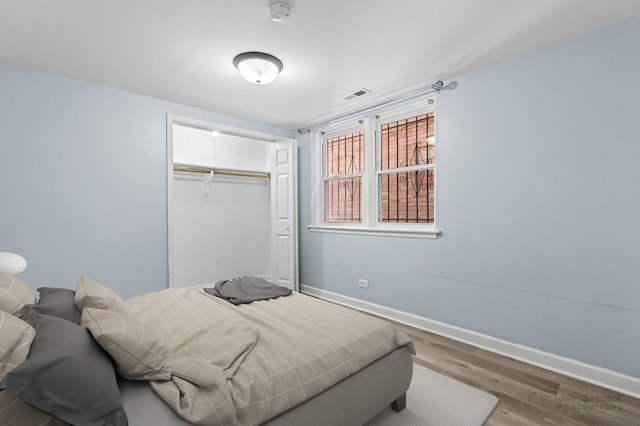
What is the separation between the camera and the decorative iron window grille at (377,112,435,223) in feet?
11.2

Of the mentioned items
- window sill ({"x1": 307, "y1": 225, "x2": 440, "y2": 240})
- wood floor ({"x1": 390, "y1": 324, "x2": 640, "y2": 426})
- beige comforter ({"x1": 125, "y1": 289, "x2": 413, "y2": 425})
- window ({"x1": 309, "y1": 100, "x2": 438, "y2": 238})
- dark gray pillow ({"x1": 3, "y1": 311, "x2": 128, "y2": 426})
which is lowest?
wood floor ({"x1": 390, "y1": 324, "x2": 640, "y2": 426})

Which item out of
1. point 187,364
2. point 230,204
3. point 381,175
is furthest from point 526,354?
point 230,204

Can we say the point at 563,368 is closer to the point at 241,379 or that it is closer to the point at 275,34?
the point at 241,379

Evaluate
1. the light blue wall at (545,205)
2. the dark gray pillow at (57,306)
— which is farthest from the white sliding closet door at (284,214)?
the dark gray pillow at (57,306)

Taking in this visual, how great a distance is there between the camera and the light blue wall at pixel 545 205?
217cm

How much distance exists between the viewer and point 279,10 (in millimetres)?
1970

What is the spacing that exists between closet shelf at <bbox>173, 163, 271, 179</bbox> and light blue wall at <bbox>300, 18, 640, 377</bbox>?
2808 mm

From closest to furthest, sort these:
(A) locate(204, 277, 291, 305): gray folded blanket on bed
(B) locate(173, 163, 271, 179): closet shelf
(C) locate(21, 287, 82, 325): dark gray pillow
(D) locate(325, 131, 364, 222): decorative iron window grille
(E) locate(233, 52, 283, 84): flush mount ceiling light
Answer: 1. (C) locate(21, 287, 82, 325): dark gray pillow
2. (A) locate(204, 277, 291, 305): gray folded blanket on bed
3. (E) locate(233, 52, 283, 84): flush mount ceiling light
4. (D) locate(325, 131, 364, 222): decorative iron window grille
5. (B) locate(173, 163, 271, 179): closet shelf

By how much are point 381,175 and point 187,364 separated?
10.1ft

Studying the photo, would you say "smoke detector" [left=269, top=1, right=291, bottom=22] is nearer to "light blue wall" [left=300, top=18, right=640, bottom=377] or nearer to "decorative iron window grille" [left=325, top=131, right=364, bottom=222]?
"light blue wall" [left=300, top=18, right=640, bottom=377]

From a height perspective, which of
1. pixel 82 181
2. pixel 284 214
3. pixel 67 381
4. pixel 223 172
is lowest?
pixel 67 381

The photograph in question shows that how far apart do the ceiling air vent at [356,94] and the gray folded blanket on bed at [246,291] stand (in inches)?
86.8

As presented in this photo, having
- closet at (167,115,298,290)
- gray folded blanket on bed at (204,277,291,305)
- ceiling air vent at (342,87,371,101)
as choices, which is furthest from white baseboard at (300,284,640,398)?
ceiling air vent at (342,87,371,101)

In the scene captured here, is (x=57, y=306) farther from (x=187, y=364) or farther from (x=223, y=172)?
(x=223, y=172)
